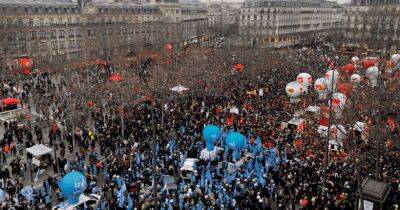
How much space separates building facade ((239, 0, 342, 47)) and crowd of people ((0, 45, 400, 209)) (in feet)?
163

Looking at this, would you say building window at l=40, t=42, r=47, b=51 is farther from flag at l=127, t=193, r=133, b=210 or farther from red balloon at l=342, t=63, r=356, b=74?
flag at l=127, t=193, r=133, b=210

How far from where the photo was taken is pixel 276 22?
90.3 m

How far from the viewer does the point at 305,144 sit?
24797 mm

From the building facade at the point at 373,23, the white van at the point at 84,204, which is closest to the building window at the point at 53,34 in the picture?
the white van at the point at 84,204

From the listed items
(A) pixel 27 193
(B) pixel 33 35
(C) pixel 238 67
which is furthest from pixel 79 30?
(A) pixel 27 193

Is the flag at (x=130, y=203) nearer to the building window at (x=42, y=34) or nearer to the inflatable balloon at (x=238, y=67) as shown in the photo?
the inflatable balloon at (x=238, y=67)

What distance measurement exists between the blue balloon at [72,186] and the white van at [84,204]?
0.93 ft

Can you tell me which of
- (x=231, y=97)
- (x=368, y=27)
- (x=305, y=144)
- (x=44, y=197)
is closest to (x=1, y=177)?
(x=44, y=197)

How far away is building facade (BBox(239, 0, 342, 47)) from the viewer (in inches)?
3546

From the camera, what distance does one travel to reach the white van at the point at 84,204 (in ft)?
58.9

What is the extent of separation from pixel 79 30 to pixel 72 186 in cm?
5734

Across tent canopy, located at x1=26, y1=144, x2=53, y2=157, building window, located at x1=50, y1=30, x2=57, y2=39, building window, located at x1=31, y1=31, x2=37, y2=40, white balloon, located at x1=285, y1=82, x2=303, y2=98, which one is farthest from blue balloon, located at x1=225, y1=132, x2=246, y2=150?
building window, located at x1=50, y1=30, x2=57, y2=39

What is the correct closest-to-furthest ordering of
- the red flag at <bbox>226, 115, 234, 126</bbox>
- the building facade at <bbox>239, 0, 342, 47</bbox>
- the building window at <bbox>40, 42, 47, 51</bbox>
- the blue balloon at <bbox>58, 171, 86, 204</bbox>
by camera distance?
the blue balloon at <bbox>58, 171, 86, 204</bbox>, the red flag at <bbox>226, 115, 234, 126</bbox>, the building window at <bbox>40, 42, 47, 51</bbox>, the building facade at <bbox>239, 0, 342, 47</bbox>

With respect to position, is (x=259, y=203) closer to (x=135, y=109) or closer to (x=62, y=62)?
(x=135, y=109)
